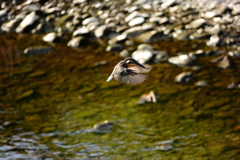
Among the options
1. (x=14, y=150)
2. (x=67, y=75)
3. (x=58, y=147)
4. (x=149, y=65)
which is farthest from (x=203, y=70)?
(x=14, y=150)

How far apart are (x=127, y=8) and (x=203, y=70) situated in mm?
4206

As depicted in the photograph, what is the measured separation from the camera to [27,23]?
9898 mm

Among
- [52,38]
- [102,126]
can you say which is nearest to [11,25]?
[52,38]

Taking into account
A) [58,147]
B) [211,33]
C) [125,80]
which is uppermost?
[125,80]

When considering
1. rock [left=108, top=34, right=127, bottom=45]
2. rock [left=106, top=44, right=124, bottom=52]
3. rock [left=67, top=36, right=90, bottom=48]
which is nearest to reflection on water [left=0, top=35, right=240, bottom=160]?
rock [left=106, top=44, right=124, bottom=52]

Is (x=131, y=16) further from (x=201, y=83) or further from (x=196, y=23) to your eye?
(x=201, y=83)

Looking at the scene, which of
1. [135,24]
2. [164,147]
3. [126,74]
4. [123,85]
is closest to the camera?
[126,74]

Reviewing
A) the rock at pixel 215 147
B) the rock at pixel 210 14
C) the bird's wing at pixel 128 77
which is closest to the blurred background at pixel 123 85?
the rock at pixel 215 147

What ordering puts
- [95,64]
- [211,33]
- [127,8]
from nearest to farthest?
[95,64] < [211,33] < [127,8]

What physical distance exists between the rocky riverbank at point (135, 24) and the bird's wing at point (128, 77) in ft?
12.9

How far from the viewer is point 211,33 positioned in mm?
7992

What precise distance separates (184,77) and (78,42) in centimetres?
300

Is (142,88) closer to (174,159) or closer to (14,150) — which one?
(174,159)

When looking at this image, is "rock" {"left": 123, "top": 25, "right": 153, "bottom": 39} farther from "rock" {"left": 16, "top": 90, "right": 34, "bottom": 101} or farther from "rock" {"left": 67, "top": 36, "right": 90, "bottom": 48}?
"rock" {"left": 16, "top": 90, "right": 34, "bottom": 101}
